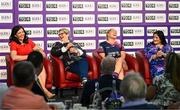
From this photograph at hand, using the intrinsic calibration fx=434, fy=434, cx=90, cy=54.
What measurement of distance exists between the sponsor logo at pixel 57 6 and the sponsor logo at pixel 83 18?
0.92 ft

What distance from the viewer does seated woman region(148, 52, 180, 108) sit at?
4.77 m

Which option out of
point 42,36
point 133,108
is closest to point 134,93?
point 133,108

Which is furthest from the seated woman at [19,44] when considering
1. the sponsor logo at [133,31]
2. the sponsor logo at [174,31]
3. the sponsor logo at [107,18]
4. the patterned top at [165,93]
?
the patterned top at [165,93]

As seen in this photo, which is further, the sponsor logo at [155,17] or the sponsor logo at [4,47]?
the sponsor logo at [155,17]

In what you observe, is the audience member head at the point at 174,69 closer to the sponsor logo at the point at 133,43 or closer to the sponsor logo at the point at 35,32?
the sponsor logo at the point at 35,32

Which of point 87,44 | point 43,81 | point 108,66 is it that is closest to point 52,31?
point 87,44

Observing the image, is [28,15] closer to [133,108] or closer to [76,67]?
[76,67]

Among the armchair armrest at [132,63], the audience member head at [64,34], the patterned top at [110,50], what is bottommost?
the armchair armrest at [132,63]

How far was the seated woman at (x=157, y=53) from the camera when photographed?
352 inches

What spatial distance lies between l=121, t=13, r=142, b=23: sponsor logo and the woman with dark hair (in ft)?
17.3

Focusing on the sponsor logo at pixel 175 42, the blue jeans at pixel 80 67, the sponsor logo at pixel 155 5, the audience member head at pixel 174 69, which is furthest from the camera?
the sponsor logo at pixel 175 42

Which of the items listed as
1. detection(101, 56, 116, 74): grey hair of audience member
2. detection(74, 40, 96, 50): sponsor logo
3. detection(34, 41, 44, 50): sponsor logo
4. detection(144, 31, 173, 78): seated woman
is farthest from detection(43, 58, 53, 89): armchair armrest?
detection(101, 56, 116, 74): grey hair of audience member

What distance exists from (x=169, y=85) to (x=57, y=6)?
539cm

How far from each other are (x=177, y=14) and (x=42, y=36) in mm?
3394
